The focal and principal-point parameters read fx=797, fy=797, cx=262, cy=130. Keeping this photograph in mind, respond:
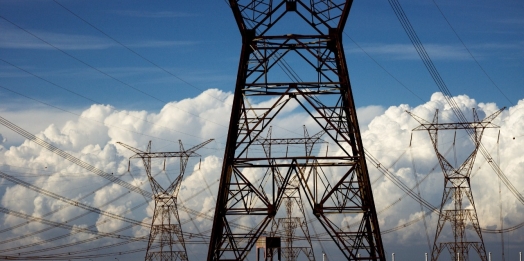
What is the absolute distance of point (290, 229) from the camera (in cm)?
8875

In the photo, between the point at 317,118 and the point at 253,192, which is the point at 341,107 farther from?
the point at 253,192

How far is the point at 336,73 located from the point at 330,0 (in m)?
3.45

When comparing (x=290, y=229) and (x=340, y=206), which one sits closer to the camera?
(x=340, y=206)

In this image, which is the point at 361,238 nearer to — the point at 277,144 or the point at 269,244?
the point at 269,244

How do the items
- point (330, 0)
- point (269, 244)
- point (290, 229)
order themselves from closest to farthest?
1. point (330, 0)
2. point (269, 244)
3. point (290, 229)

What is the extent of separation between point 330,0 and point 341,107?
199 inches

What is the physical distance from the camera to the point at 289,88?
3734 cm

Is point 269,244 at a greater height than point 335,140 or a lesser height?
lesser

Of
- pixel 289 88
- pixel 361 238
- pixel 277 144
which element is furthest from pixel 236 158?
pixel 277 144

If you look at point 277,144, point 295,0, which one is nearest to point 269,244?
point 295,0

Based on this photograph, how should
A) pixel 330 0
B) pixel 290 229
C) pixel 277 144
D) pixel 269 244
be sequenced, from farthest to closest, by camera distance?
pixel 290 229 < pixel 277 144 < pixel 269 244 < pixel 330 0

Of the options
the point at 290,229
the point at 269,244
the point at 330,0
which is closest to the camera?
the point at 330,0

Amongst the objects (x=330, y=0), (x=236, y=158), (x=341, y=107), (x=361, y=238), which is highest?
(x=330, y=0)

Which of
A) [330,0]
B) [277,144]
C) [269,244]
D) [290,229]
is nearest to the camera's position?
[330,0]
